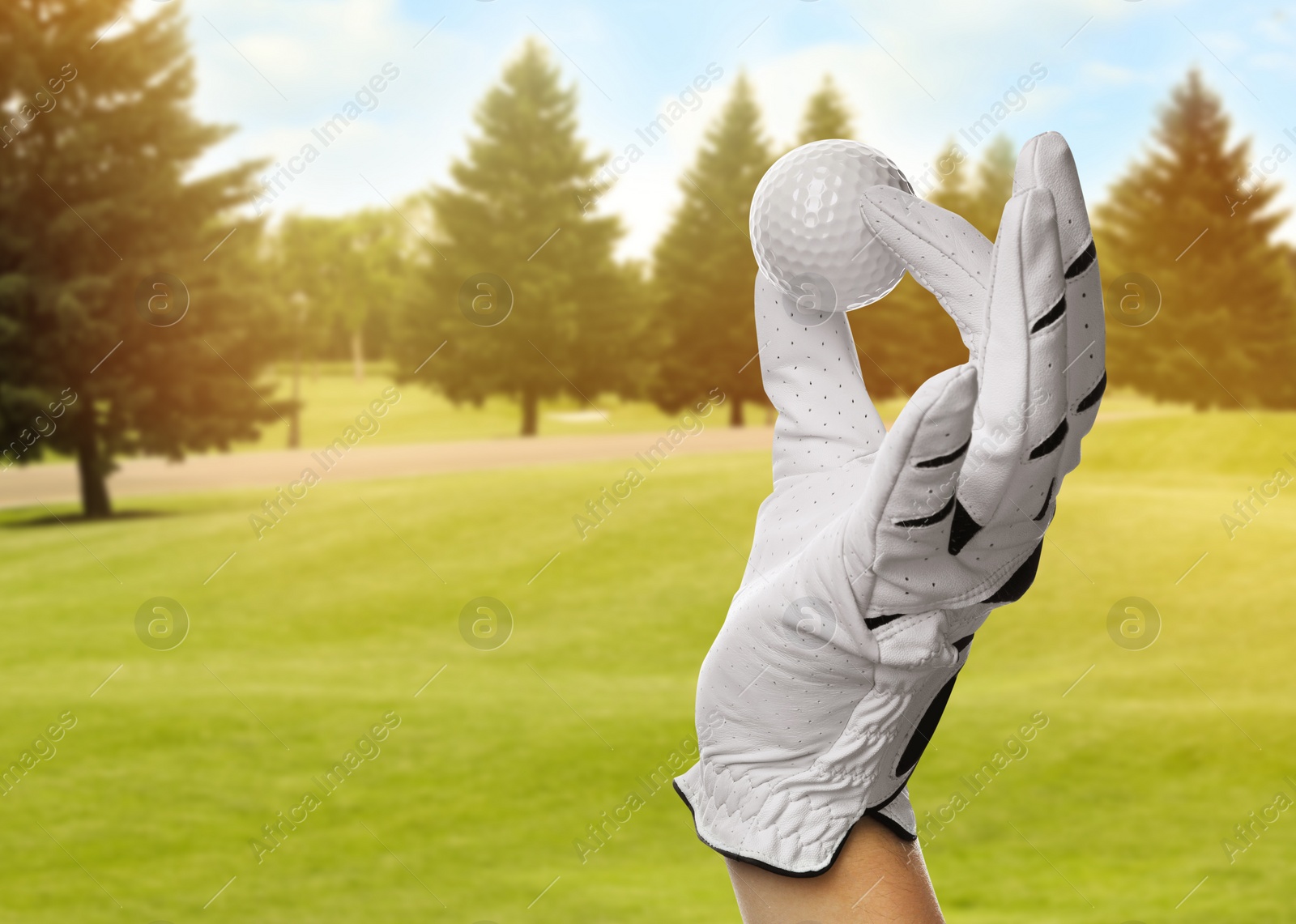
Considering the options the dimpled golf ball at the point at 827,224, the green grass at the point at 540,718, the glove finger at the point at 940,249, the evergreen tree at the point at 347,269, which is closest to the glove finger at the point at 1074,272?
the glove finger at the point at 940,249

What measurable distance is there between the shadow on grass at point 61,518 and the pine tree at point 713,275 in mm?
15307

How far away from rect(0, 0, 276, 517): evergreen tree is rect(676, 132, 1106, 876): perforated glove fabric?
21.5m

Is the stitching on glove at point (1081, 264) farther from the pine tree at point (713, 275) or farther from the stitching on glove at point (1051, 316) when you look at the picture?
the pine tree at point (713, 275)

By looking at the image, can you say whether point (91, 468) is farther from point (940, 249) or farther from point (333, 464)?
point (940, 249)

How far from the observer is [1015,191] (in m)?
1.53

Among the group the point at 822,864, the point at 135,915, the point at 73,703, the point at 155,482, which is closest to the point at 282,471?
the point at 155,482

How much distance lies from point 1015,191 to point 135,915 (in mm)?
7215

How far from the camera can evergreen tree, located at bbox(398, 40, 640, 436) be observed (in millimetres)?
31625

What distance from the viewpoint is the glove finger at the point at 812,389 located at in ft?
6.12

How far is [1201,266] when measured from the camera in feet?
107

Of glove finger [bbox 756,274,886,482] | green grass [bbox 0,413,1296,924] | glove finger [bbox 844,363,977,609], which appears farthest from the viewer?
green grass [bbox 0,413,1296,924]

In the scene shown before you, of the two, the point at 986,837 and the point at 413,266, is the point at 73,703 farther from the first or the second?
the point at 413,266

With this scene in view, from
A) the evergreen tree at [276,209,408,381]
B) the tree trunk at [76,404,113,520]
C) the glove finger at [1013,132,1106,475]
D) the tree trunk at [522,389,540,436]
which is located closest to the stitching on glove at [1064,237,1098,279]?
the glove finger at [1013,132,1106,475]

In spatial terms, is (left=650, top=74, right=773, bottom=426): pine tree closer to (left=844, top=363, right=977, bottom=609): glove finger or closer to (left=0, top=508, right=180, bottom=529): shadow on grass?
(left=0, top=508, right=180, bottom=529): shadow on grass
